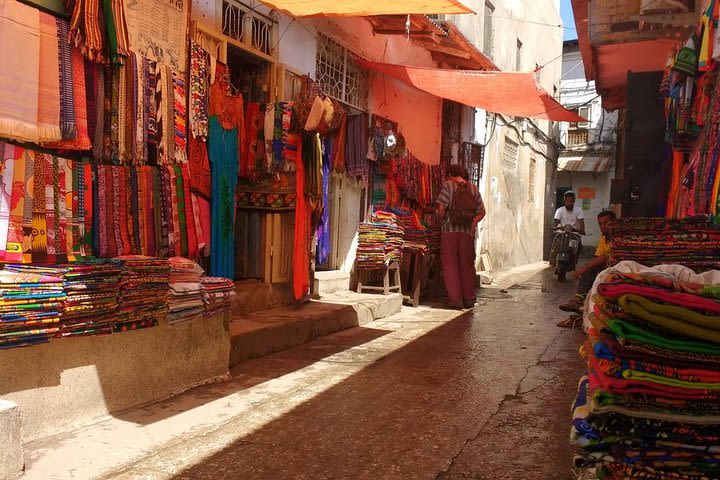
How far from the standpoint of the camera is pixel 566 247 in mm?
12602

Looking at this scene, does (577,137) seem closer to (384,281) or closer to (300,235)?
(384,281)

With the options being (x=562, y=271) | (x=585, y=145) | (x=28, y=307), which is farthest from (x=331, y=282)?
(x=585, y=145)

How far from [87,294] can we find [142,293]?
1.23 ft

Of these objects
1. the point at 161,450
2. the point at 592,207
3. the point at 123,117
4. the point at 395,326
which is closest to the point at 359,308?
the point at 395,326

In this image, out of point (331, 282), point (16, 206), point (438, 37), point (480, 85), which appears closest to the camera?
point (16, 206)

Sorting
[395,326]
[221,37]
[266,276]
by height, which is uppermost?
[221,37]

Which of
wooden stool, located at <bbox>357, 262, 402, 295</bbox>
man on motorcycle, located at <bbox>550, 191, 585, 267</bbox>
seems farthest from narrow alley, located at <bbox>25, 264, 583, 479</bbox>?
man on motorcycle, located at <bbox>550, 191, 585, 267</bbox>

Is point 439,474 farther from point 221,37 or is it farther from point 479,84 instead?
point 479,84

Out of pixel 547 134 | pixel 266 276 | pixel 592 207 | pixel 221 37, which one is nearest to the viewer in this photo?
pixel 221 37

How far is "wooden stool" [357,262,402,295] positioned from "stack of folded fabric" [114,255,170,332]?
4606mm

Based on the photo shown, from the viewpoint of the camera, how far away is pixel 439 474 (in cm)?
303

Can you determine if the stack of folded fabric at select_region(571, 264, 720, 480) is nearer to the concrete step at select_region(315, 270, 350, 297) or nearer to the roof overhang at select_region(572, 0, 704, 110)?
the concrete step at select_region(315, 270, 350, 297)

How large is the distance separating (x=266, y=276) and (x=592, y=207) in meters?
21.4

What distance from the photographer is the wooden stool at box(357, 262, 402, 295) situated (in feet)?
27.8
